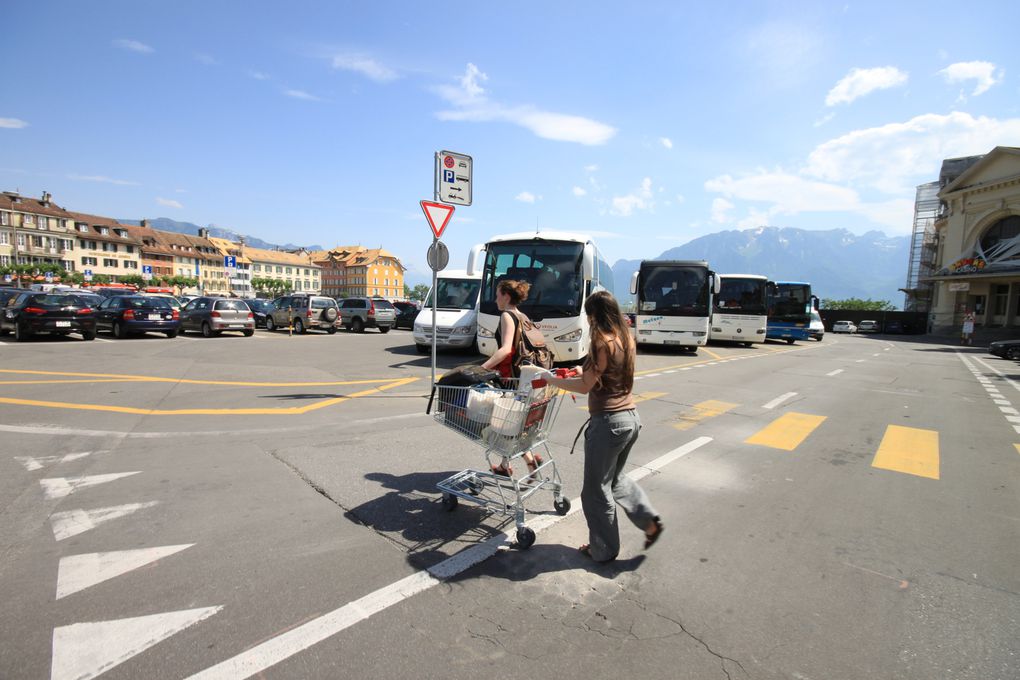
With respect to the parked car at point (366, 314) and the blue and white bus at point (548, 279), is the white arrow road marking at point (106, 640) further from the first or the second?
the parked car at point (366, 314)

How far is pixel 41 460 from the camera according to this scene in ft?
16.3

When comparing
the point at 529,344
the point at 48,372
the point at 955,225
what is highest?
the point at 955,225

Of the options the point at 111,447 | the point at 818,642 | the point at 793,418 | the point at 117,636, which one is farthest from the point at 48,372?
the point at 793,418

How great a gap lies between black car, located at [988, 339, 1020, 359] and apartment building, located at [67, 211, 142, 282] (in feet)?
352

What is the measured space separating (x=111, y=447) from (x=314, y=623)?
14.3 ft

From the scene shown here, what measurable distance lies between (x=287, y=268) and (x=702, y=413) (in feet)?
465

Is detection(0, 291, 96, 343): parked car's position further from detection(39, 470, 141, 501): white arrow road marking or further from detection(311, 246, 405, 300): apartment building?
detection(311, 246, 405, 300): apartment building

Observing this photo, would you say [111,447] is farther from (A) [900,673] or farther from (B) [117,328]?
(B) [117,328]

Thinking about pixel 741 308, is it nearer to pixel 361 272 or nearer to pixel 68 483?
pixel 68 483

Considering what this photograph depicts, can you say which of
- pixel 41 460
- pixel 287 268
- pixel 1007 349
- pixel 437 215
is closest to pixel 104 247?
pixel 287 268

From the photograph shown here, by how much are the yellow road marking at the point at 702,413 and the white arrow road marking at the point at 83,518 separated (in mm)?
6175

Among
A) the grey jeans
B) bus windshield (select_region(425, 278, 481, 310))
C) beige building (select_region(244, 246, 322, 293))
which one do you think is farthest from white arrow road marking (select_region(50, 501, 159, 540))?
beige building (select_region(244, 246, 322, 293))

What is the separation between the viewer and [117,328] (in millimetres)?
17969

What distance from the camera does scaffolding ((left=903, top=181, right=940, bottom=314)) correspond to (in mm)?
62406
